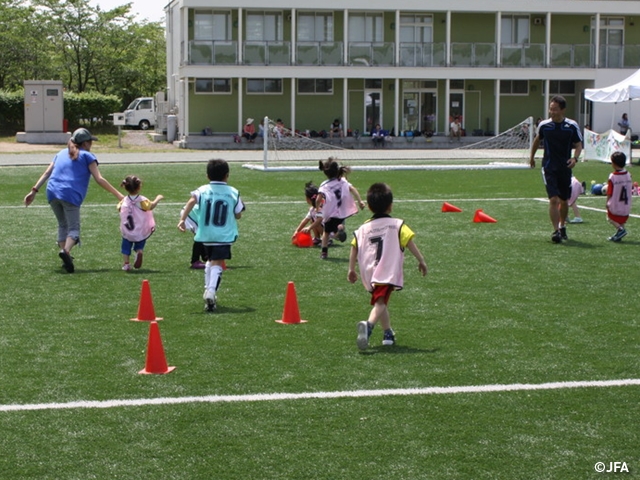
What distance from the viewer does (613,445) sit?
5.55 meters

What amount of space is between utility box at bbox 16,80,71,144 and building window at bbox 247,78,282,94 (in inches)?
360

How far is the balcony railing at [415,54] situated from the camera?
48.4 metres

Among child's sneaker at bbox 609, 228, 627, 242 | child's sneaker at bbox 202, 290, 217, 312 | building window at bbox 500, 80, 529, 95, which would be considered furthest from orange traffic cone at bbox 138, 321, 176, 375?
building window at bbox 500, 80, 529, 95

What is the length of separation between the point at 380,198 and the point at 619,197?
24.7ft

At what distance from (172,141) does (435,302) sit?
1677 inches

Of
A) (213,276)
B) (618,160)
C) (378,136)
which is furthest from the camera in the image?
(378,136)

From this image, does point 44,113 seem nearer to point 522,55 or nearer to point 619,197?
point 522,55

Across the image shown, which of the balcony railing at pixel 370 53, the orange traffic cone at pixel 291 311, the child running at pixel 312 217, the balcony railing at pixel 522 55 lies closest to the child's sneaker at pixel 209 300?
the orange traffic cone at pixel 291 311

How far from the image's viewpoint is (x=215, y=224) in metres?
9.29

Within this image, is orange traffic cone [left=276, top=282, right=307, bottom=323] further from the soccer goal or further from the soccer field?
the soccer goal

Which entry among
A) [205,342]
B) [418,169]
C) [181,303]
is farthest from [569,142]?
[418,169]

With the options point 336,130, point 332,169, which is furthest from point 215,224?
point 336,130

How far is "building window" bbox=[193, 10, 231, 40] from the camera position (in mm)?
49656

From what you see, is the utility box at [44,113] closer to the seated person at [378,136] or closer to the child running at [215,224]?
the seated person at [378,136]
